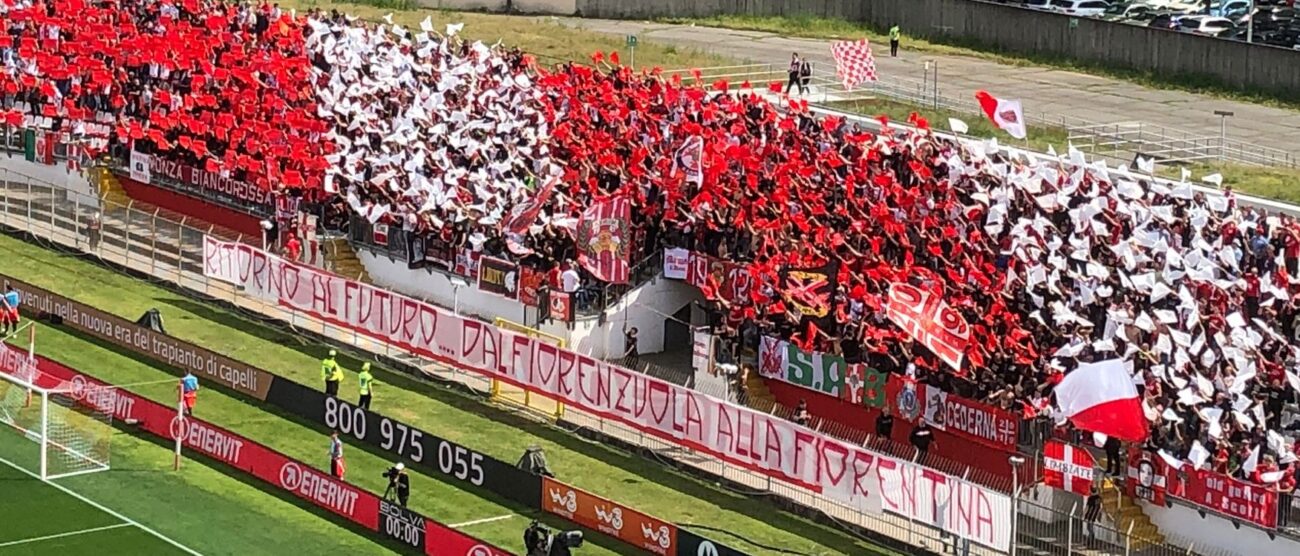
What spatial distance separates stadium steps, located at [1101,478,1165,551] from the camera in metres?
36.4

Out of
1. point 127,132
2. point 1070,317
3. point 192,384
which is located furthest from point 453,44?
point 1070,317

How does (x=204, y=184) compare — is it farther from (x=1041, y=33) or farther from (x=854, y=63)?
(x=1041, y=33)

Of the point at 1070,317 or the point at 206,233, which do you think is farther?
the point at 206,233

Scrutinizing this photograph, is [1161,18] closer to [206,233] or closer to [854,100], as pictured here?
[854,100]

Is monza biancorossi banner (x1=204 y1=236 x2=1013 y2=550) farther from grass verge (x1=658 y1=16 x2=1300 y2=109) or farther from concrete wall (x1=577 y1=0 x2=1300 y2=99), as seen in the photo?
concrete wall (x1=577 y1=0 x2=1300 y2=99)

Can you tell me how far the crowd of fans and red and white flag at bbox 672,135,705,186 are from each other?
7cm

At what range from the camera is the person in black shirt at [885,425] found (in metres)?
41.3

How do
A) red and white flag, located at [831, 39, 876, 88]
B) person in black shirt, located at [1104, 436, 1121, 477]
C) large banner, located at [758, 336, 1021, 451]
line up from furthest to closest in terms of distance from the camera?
red and white flag, located at [831, 39, 876, 88]
large banner, located at [758, 336, 1021, 451]
person in black shirt, located at [1104, 436, 1121, 477]

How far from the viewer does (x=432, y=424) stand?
4512cm

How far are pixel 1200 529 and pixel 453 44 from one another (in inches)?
1599

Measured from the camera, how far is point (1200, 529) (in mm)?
35875

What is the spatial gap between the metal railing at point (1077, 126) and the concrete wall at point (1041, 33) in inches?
239

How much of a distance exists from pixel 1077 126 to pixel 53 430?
34496 millimetres

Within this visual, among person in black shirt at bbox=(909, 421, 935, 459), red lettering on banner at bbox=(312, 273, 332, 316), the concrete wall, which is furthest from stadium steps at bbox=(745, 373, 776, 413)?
the concrete wall
